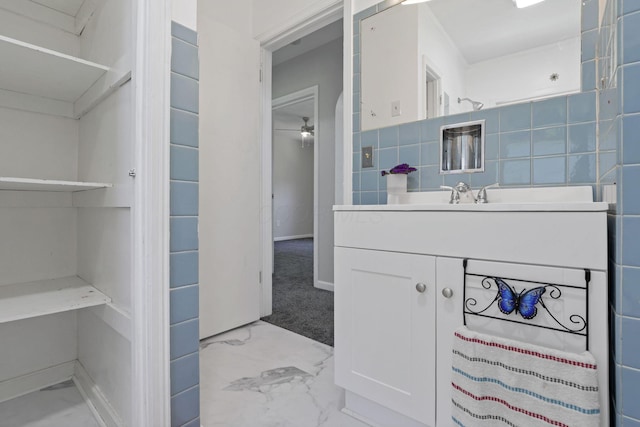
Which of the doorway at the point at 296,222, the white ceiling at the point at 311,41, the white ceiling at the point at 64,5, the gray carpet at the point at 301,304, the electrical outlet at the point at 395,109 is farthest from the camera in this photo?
the white ceiling at the point at 311,41

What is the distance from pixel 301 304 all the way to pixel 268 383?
1.16 meters

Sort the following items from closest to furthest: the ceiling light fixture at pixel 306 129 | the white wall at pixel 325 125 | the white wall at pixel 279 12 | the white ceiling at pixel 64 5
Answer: the white ceiling at pixel 64 5, the white wall at pixel 279 12, the white wall at pixel 325 125, the ceiling light fixture at pixel 306 129

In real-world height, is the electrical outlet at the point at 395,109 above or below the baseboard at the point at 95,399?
above

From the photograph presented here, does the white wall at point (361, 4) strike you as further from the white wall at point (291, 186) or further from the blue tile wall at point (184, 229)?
the white wall at point (291, 186)

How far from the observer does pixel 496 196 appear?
1.27 metres

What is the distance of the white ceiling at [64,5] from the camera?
1.34m

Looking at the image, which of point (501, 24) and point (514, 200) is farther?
point (501, 24)

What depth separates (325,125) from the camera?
3098mm

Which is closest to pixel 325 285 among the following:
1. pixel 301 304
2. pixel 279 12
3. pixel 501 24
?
pixel 301 304

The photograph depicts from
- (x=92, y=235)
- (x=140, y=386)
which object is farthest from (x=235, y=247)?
(x=140, y=386)

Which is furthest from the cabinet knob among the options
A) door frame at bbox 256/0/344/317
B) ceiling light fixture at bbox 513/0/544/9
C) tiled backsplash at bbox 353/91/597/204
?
door frame at bbox 256/0/344/317

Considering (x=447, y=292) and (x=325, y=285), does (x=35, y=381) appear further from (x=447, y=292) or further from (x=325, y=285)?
(x=325, y=285)

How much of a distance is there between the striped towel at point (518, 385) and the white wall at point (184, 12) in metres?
1.22

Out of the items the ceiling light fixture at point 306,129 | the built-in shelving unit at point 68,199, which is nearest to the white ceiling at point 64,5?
the built-in shelving unit at point 68,199
